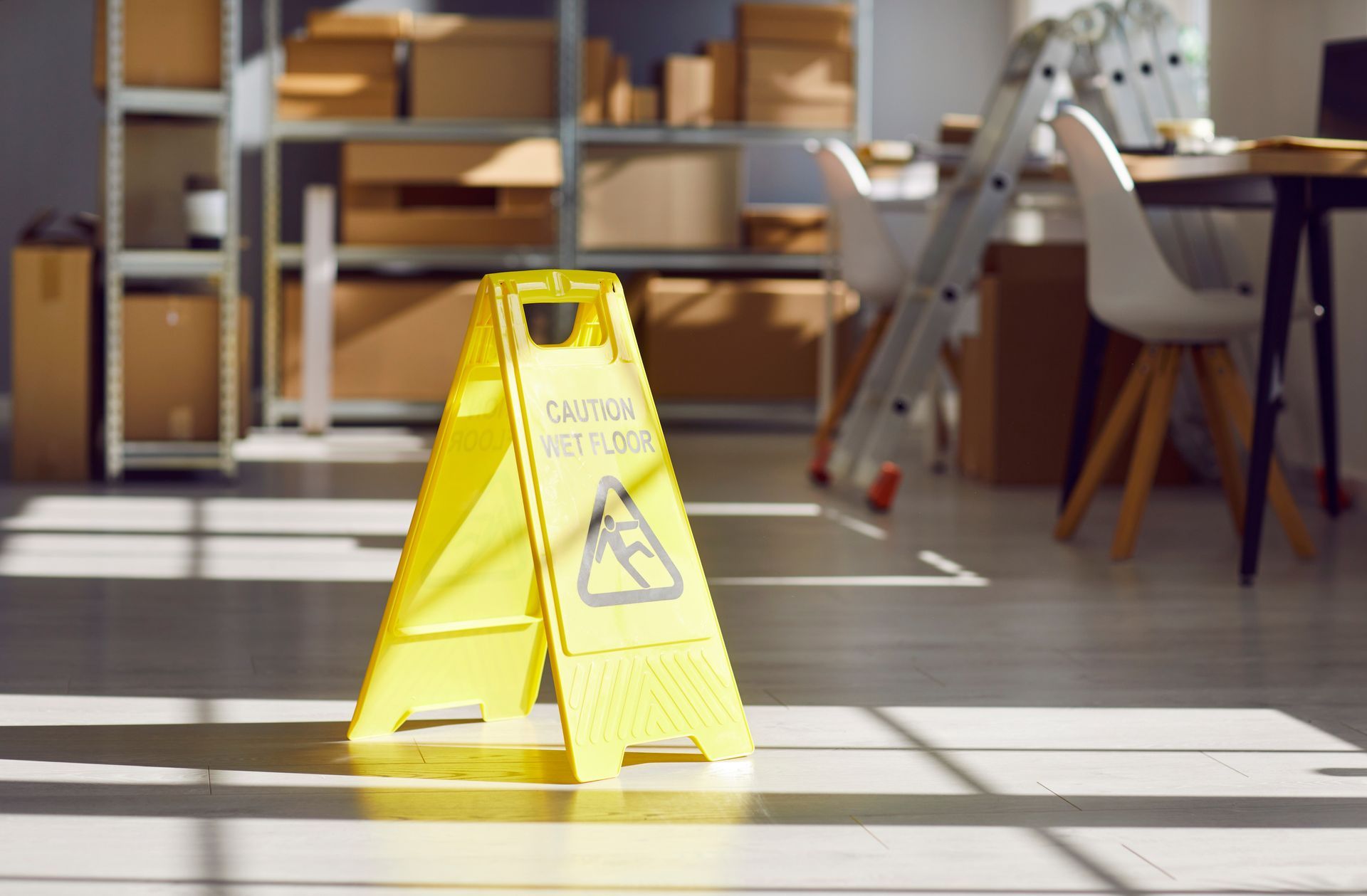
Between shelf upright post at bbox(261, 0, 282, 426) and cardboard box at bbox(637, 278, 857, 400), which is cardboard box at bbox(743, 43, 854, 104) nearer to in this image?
cardboard box at bbox(637, 278, 857, 400)

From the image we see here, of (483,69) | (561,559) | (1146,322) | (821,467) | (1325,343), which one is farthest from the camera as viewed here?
(483,69)

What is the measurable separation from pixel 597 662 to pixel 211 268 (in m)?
2.93

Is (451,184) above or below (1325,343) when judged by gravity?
above

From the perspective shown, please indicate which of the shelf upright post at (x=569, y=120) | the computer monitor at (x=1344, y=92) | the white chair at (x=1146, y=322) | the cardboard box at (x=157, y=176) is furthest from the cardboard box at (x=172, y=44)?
the computer monitor at (x=1344, y=92)

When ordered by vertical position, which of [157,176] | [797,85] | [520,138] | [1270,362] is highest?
[797,85]

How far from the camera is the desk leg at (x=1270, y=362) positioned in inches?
120

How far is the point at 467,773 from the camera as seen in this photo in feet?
5.99

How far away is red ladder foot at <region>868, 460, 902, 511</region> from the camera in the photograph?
162 inches

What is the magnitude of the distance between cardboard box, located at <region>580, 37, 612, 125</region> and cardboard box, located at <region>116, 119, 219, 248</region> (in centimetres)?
198

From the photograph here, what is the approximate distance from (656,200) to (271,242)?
1456mm

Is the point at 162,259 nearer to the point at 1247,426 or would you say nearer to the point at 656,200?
the point at 656,200

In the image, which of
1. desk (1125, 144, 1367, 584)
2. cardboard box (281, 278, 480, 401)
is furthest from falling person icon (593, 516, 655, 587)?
cardboard box (281, 278, 480, 401)

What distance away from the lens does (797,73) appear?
6.43 meters

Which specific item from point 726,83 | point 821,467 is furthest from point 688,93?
point 821,467
